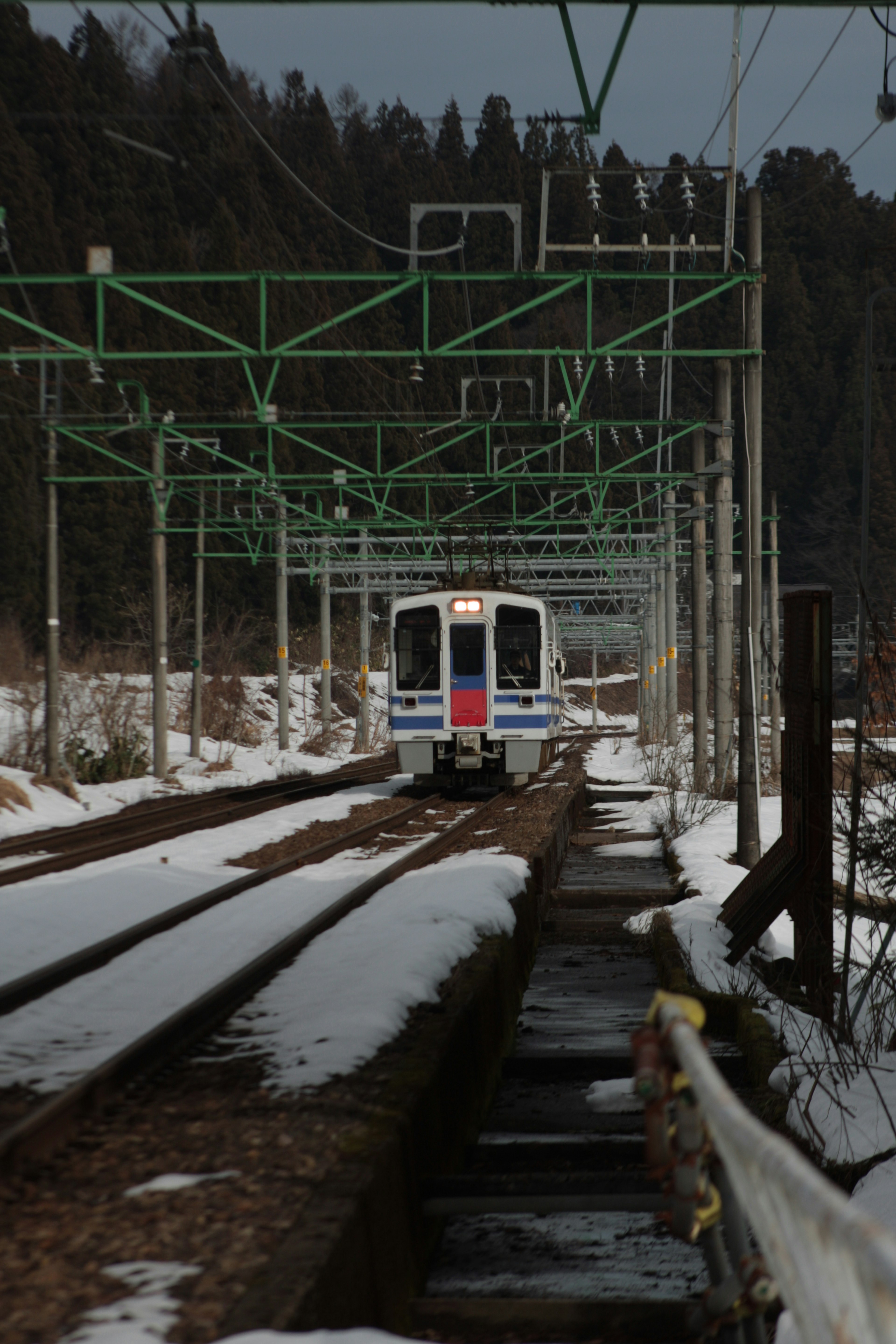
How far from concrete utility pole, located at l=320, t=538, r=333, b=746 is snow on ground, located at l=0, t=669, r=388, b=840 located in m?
0.61

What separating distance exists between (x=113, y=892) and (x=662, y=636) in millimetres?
28228

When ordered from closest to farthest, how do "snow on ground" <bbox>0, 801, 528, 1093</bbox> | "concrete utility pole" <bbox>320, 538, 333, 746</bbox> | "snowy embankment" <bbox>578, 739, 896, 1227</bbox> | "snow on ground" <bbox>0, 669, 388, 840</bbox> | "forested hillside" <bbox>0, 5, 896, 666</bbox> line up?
"snowy embankment" <bbox>578, 739, 896, 1227</bbox> → "snow on ground" <bbox>0, 801, 528, 1093</bbox> → "snow on ground" <bbox>0, 669, 388, 840</bbox> → "concrete utility pole" <bbox>320, 538, 333, 746</bbox> → "forested hillside" <bbox>0, 5, 896, 666</bbox>

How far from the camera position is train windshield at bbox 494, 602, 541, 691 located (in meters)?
20.2

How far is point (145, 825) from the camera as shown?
53.7 ft

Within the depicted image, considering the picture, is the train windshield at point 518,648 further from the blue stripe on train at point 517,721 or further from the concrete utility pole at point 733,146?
the concrete utility pole at point 733,146

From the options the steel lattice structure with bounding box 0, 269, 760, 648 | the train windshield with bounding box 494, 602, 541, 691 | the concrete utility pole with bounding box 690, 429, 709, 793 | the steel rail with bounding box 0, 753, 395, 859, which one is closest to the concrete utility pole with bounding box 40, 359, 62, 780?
the steel lattice structure with bounding box 0, 269, 760, 648

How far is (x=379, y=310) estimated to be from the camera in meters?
81.6

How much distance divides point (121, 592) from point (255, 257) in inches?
1105

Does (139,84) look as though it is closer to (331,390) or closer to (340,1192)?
(340,1192)

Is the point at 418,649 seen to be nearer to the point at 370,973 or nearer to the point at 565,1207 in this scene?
the point at 370,973

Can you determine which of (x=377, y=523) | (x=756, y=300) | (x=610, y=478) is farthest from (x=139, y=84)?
(x=756, y=300)

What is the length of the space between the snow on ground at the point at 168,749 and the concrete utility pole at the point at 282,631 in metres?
0.66

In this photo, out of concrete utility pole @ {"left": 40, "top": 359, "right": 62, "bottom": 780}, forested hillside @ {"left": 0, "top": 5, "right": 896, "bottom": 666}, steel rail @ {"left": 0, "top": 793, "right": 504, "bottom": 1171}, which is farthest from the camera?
forested hillside @ {"left": 0, "top": 5, "right": 896, "bottom": 666}

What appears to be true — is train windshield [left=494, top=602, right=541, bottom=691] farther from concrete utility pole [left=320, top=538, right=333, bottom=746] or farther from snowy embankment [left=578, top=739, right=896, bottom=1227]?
concrete utility pole [left=320, top=538, right=333, bottom=746]
